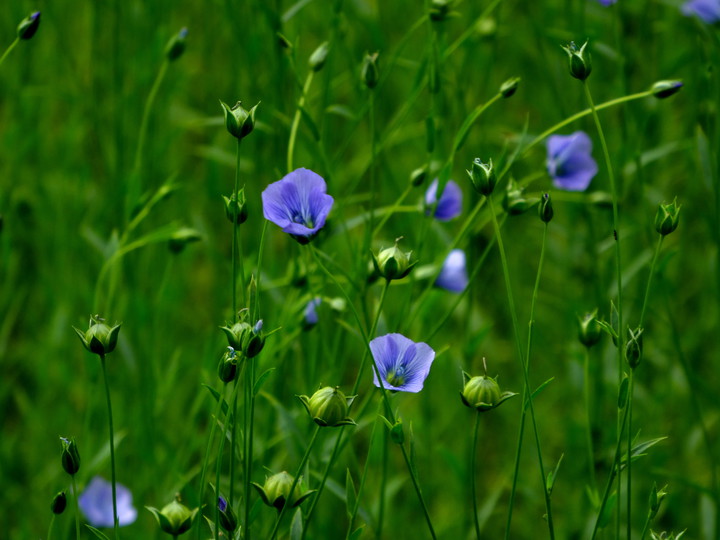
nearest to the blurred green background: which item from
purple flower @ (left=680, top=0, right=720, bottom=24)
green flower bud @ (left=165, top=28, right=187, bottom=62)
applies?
purple flower @ (left=680, top=0, right=720, bottom=24)

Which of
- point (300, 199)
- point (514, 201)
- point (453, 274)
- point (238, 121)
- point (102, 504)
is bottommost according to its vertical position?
point (102, 504)

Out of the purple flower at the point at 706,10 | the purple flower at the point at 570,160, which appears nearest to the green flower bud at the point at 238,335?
the purple flower at the point at 570,160

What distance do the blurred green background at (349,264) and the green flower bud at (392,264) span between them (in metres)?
0.30

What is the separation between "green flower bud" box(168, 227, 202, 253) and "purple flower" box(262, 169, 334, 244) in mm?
375

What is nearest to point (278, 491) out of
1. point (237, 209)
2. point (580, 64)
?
point (237, 209)

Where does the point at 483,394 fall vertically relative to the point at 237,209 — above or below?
below

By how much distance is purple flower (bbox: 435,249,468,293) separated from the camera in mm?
1279

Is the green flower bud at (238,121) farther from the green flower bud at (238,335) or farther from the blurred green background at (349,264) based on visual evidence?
the blurred green background at (349,264)

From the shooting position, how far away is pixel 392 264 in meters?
0.83

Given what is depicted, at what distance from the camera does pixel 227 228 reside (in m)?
2.09

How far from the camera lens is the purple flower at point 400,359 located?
870 millimetres

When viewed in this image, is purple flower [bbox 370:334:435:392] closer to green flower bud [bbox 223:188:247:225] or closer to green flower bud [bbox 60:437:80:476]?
green flower bud [bbox 223:188:247:225]

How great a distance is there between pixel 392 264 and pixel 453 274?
1.56 ft

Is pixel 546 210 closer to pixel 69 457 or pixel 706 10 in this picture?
pixel 69 457
